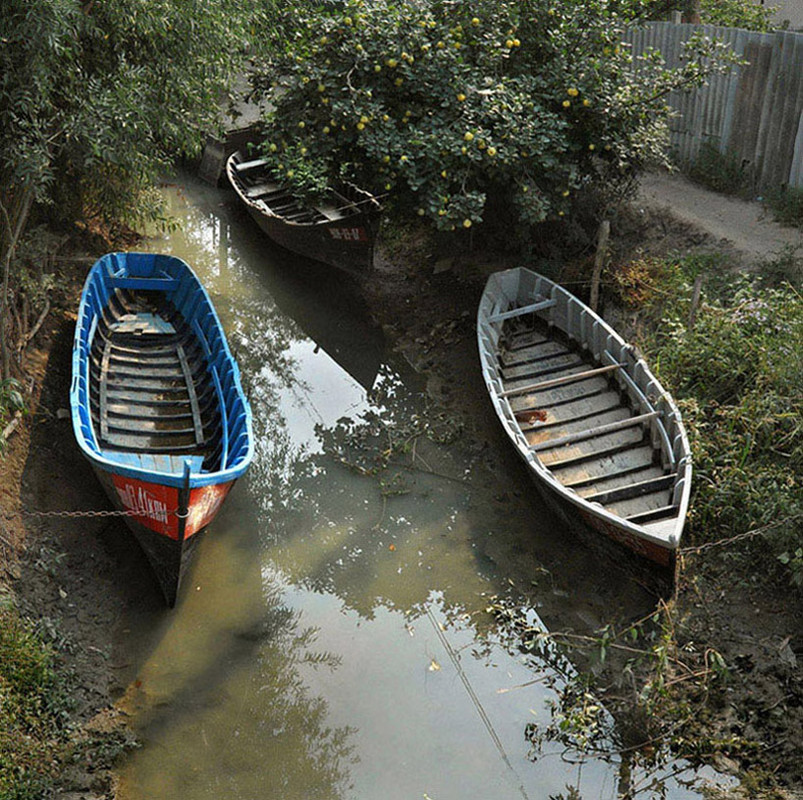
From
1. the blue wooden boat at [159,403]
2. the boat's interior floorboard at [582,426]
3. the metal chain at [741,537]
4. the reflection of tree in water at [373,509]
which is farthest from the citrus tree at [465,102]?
the metal chain at [741,537]

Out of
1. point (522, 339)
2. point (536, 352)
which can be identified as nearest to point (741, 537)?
point (536, 352)

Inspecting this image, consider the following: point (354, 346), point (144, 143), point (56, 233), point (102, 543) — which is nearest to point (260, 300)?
point (354, 346)

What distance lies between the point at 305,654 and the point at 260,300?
6292 millimetres

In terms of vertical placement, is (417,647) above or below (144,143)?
below

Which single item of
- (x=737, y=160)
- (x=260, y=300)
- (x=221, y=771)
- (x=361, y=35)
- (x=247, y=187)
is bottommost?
(x=221, y=771)

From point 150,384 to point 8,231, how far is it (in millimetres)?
2033

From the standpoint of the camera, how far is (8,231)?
888cm

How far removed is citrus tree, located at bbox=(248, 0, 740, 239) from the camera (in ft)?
31.8

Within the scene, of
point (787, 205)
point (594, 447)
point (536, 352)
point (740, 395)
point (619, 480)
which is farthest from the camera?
point (787, 205)

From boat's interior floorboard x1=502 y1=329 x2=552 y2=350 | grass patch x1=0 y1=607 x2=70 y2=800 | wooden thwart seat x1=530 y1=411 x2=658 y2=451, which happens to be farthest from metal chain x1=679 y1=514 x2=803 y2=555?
grass patch x1=0 y1=607 x2=70 y2=800

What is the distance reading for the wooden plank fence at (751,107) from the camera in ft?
36.2

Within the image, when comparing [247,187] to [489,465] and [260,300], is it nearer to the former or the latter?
[260,300]

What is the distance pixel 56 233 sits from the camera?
11.0 meters

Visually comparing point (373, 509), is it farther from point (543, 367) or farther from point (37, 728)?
point (37, 728)
